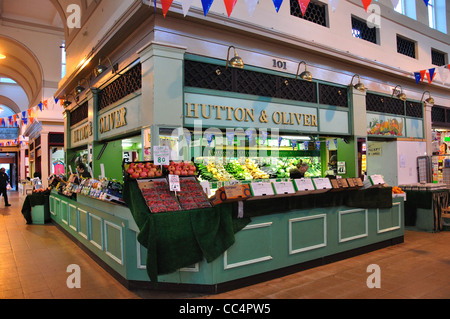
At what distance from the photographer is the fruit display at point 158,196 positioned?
151 inches

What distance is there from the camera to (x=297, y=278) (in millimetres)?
4387

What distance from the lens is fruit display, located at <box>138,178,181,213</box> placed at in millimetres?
3848

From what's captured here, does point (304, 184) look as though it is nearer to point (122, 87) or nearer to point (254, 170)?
point (254, 170)

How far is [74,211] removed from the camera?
6.61 meters

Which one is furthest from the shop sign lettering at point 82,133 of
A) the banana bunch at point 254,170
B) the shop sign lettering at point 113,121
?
the banana bunch at point 254,170

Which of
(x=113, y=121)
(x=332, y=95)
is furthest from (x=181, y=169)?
(x=332, y=95)

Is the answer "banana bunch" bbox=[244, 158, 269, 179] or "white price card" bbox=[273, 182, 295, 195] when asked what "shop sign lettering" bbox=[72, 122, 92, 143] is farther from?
"white price card" bbox=[273, 182, 295, 195]

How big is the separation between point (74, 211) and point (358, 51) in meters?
8.00

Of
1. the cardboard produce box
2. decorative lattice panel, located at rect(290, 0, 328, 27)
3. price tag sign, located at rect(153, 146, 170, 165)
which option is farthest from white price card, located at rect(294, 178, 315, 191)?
decorative lattice panel, located at rect(290, 0, 328, 27)

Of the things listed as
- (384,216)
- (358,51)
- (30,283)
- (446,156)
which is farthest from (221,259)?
(446,156)

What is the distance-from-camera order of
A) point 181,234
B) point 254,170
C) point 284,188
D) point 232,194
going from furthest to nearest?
point 254,170
point 284,188
point 232,194
point 181,234

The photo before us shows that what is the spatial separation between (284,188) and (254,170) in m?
2.57

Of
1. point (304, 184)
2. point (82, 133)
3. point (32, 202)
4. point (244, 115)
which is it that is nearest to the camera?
point (304, 184)

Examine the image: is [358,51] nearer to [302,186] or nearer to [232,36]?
[232,36]
